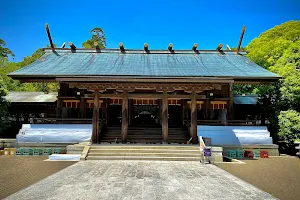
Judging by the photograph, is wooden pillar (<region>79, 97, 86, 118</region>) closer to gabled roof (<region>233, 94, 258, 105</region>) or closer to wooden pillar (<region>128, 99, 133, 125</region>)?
wooden pillar (<region>128, 99, 133, 125</region>)

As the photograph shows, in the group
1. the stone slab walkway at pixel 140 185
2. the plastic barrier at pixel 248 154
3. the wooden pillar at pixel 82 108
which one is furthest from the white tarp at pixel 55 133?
the plastic barrier at pixel 248 154

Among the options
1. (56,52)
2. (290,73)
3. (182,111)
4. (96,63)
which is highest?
(56,52)

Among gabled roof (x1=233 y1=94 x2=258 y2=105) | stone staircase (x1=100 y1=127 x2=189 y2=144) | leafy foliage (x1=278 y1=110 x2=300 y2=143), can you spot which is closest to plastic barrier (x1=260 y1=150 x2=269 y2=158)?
leafy foliage (x1=278 y1=110 x2=300 y2=143)

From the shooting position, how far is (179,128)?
17734 mm

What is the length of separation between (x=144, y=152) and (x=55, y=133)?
6.98 metres

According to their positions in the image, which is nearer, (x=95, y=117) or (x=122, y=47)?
(x=95, y=117)

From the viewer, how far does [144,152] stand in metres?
12.5

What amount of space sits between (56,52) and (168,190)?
1983cm

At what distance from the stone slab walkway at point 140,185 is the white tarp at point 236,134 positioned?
6.08 metres

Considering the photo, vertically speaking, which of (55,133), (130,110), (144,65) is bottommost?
(55,133)

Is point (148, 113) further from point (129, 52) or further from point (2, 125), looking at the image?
point (2, 125)

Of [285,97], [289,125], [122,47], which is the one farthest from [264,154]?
[122,47]

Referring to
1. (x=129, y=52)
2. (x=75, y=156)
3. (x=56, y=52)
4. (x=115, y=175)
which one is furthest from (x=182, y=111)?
(x=56, y=52)

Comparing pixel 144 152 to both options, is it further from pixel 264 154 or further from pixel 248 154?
pixel 264 154
